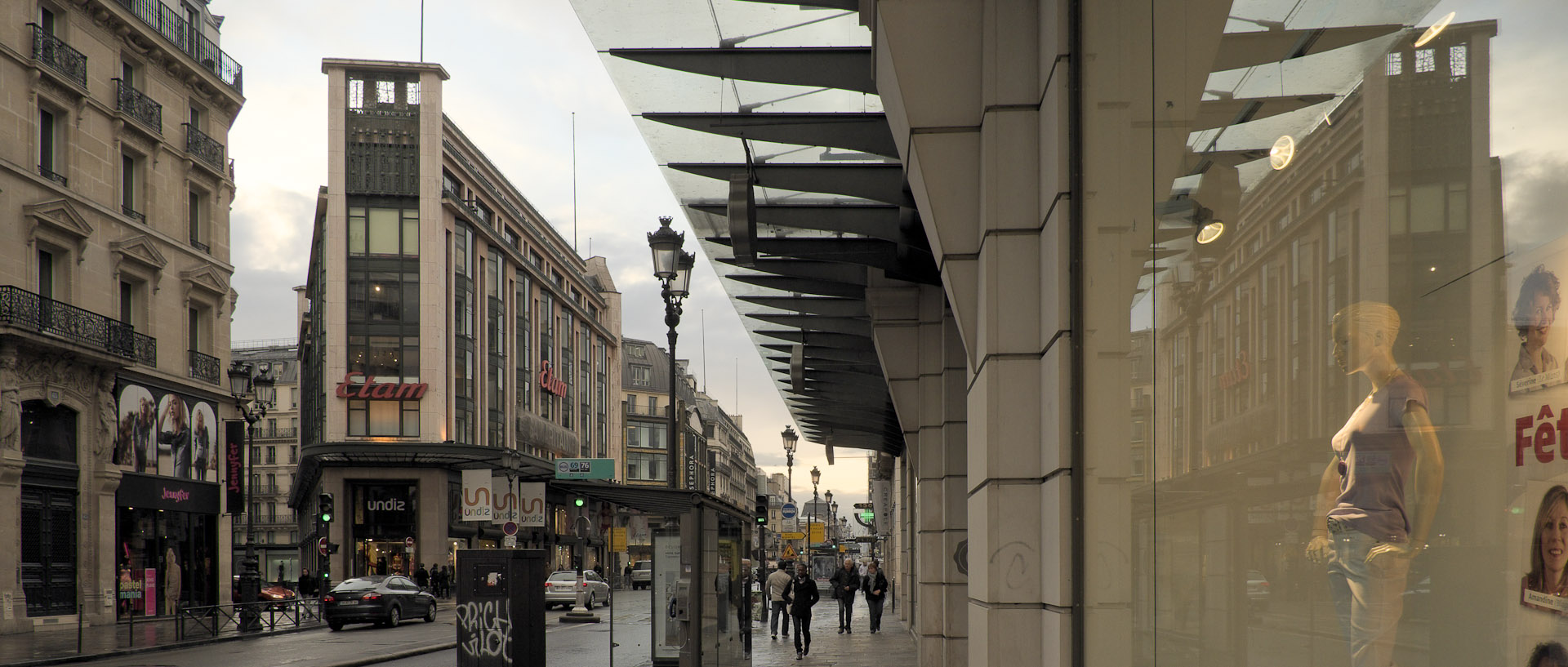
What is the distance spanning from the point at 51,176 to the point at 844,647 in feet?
77.0

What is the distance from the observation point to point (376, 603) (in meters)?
31.9

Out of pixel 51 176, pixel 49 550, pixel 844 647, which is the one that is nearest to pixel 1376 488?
pixel 844 647

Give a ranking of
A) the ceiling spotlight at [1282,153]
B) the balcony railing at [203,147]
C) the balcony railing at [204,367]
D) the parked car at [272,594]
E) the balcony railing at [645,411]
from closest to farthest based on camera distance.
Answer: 1. the ceiling spotlight at [1282,153]
2. the balcony railing at [203,147]
3. the balcony railing at [204,367]
4. the parked car at [272,594]
5. the balcony railing at [645,411]

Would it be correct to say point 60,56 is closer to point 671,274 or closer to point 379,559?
point 671,274

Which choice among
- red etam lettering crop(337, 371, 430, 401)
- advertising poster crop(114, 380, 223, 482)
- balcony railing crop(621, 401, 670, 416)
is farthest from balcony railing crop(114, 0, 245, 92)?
balcony railing crop(621, 401, 670, 416)

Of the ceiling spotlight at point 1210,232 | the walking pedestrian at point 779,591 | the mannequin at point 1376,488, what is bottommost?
the walking pedestrian at point 779,591

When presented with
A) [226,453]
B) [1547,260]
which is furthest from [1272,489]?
[226,453]

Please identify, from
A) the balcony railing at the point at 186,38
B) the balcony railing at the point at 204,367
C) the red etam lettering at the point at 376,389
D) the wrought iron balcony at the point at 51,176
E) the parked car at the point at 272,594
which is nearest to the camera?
the wrought iron balcony at the point at 51,176

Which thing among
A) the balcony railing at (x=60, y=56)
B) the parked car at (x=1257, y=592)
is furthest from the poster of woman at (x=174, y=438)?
the parked car at (x=1257, y=592)

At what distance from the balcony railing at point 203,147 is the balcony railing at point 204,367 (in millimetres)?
6108

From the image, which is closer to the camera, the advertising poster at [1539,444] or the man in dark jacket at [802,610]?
the advertising poster at [1539,444]

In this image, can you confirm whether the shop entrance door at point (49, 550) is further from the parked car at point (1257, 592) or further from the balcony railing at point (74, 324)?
the parked car at point (1257, 592)

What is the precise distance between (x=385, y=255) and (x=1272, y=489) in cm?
5934

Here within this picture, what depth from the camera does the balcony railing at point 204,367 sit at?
39938 mm
